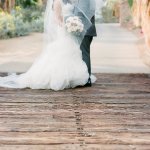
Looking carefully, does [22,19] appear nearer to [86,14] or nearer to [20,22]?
[20,22]

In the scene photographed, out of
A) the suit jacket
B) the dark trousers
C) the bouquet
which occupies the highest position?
the suit jacket

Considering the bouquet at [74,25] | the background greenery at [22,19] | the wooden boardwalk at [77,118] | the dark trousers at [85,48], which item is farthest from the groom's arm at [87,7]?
the background greenery at [22,19]

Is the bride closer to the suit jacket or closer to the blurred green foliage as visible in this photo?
the suit jacket

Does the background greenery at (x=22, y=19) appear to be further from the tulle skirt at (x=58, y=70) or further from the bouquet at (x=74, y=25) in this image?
the bouquet at (x=74, y=25)

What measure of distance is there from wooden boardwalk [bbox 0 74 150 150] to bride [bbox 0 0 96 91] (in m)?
0.16

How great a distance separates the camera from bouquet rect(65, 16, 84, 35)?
18.1ft

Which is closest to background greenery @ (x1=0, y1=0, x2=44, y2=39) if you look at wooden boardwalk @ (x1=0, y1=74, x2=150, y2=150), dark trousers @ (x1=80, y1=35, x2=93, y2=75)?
dark trousers @ (x1=80, y1=35, x2=93, y2=75)

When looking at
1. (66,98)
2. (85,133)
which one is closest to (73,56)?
(66,98)

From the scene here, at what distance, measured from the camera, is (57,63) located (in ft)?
18.3

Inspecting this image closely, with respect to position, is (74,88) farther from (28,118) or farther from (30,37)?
(30,37)

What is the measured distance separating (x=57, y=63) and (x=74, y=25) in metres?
0.48

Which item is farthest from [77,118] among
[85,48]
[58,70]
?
[85,48]

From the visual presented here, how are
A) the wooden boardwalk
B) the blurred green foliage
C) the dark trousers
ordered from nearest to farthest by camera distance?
the wooden boardwalk
the dark trousers
the blurred green foliage

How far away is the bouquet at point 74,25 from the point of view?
552cm
